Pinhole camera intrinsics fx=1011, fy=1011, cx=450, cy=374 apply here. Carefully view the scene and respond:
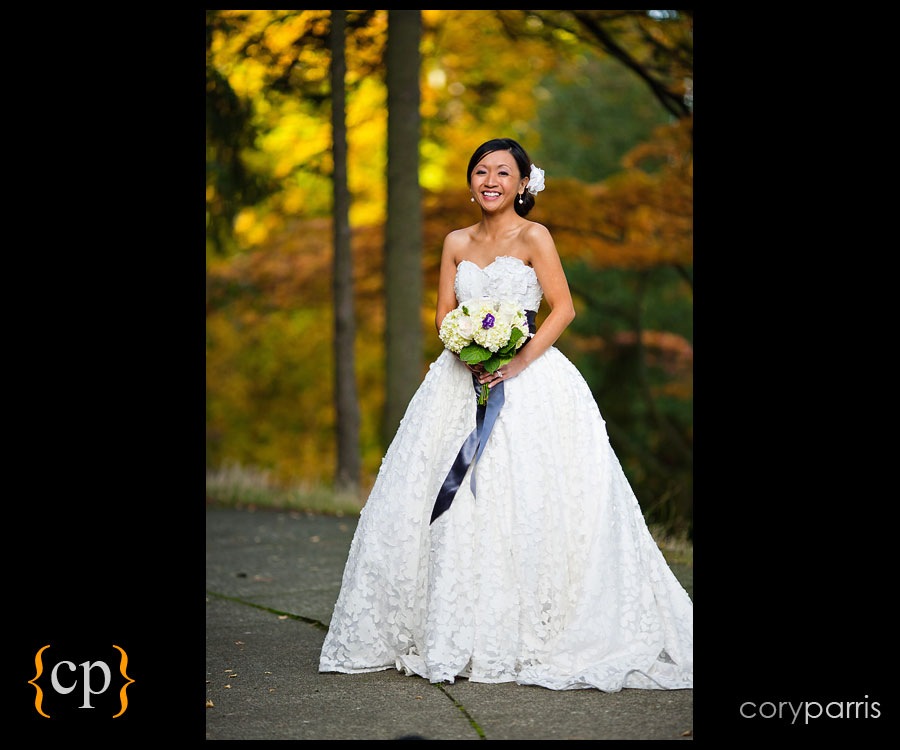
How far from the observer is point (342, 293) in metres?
10.0

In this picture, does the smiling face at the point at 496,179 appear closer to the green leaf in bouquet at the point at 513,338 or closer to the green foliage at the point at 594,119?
the green leaf in bouquet at the point at 513,338

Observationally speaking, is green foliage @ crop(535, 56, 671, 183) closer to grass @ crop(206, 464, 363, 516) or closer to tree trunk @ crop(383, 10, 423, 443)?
tree trunk @ crop(383, 10, 423, 443)

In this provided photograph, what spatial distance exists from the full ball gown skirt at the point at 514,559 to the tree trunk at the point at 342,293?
5.44 metres

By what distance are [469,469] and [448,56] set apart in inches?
451

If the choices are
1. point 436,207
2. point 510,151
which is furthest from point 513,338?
point 436,207

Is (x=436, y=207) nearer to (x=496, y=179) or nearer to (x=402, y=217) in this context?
(x=402, y=217)

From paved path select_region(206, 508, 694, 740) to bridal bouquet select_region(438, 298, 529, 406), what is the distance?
1.34 m

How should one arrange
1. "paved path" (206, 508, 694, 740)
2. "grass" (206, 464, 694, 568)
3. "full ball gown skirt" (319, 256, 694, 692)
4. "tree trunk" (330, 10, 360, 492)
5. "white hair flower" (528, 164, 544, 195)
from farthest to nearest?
1. "tree trunk" (330, 10, 360, 492)
2. "grass" (206, 464, 694, 568)
3. "white hair flower" (528, 164, 544, 195)
4. "full ball gown skirt" (319, 256, 694, 692)
5. "paved path" (206, 508, 694, 740)

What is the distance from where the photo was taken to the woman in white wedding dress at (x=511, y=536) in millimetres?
4074

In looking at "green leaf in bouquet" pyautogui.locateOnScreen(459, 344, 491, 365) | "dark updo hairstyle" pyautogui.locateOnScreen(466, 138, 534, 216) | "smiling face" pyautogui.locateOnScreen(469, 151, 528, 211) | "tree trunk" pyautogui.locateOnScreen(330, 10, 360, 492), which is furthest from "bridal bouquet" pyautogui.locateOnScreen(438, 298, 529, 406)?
"tree trunk" pyautogui.locateOnScreen(330, 10, 360, 492)

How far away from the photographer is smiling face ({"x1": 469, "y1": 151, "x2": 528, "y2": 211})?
4.43 metres

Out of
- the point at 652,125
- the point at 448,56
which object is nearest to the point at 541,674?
the point at 448,56

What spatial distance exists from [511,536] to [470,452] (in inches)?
15.3

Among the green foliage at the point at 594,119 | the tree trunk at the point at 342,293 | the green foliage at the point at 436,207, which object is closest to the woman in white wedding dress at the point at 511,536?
the green foliage at the point at 436,207
